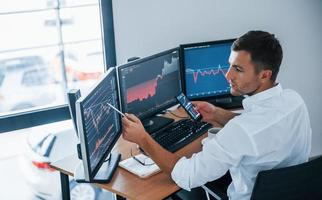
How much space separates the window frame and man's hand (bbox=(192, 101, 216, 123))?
0.64m

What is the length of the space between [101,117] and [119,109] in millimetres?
289

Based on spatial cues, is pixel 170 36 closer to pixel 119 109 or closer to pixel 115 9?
pixel 115 9

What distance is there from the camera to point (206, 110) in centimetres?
223

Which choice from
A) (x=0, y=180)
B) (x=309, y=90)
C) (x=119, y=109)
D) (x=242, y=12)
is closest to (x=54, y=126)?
(x=0, y=180)

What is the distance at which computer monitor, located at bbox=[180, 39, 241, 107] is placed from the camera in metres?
2.42

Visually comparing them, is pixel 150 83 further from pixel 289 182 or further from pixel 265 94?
pixel 289 182

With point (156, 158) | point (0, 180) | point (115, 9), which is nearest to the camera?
point (156, 158)

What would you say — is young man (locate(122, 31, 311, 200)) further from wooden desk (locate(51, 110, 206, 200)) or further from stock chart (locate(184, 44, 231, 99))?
stock chart (locate(184, 44, 231, 99))

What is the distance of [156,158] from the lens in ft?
5.50

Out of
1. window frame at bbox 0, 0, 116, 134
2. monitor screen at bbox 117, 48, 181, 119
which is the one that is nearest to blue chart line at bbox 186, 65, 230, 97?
monitor screen at bbox 117, 48, 181, 119

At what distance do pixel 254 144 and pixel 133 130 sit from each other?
0.54 meters

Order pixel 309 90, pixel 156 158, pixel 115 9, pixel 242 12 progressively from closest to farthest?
1. pixel 156 158
2. pixel 115 9
3. pixel 242 12
4. pixel 309 90

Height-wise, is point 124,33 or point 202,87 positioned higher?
point 124,33

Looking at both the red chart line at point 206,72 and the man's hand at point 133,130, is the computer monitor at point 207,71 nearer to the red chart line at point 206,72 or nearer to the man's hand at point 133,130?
the red chart line at point 206,72
